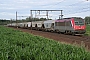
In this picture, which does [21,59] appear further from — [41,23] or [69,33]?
[41,23]

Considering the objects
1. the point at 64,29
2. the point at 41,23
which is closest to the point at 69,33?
the point at 64,29

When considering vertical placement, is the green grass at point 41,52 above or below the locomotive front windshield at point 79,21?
below

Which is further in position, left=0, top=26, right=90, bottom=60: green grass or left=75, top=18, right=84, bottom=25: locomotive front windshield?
left=75, top=18, right=84, bottom=25: locomotive front windshield

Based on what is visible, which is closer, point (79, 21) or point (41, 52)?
point (41, 52)

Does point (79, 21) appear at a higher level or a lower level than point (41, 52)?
higher

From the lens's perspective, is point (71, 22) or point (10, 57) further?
point (71, 22)

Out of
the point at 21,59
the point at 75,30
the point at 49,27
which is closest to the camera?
the point at 21,59

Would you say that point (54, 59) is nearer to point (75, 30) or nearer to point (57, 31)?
point (75, 30)

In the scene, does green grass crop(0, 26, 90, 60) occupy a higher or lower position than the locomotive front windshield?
lower

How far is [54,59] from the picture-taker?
931 cm

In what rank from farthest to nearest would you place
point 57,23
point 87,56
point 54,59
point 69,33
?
point 57,23
point 69,33
point 87,56
point 54,59

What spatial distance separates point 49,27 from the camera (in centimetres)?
5684

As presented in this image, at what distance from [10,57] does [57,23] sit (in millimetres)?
39015

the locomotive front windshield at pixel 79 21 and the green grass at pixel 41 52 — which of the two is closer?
the green grass at pixel 41 52
